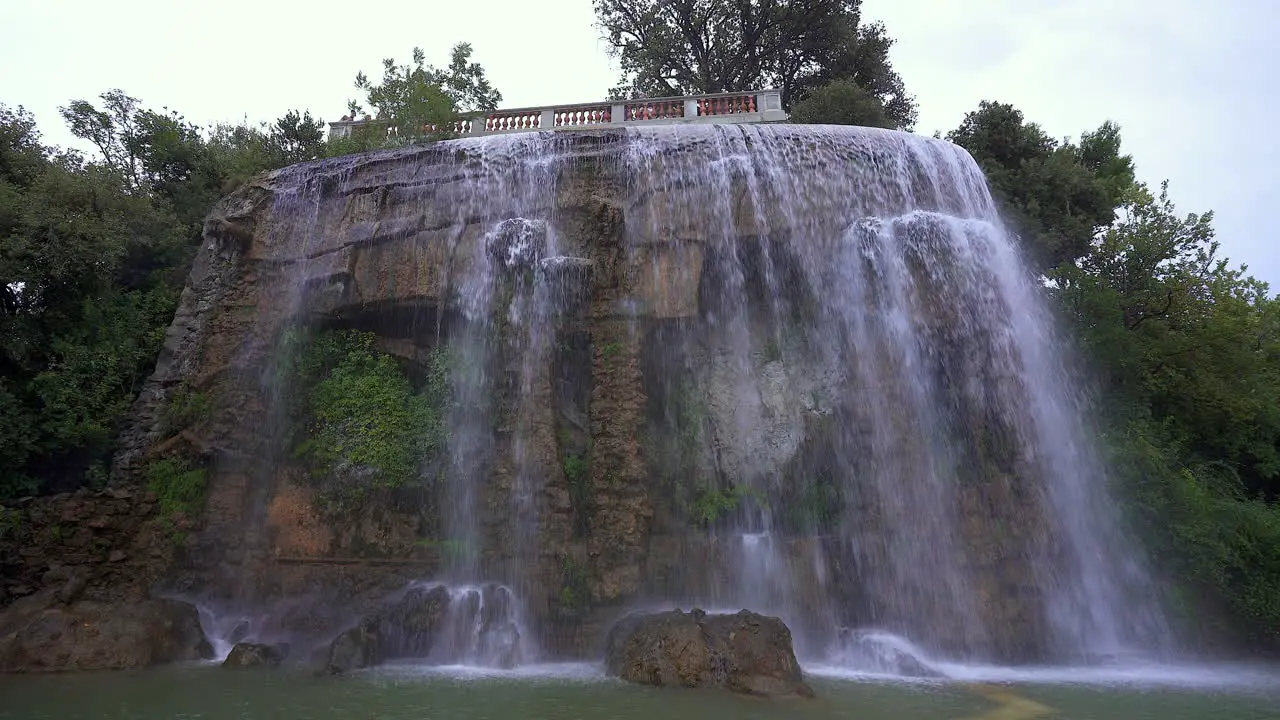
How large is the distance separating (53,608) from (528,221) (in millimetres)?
9155

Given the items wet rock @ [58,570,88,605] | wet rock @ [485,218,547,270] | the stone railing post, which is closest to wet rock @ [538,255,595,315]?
wet rock @ [485,218,547,270]

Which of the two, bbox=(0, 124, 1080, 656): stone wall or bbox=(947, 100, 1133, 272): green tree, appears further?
bbox=(947, 100, 1133, 272): green tree

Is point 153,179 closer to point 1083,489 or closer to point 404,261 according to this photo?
point 404,261

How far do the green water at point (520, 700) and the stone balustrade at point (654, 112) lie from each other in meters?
12.9

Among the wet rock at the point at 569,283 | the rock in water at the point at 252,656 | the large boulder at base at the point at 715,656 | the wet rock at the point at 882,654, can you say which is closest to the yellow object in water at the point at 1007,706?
the wet rock at the point at 882,654

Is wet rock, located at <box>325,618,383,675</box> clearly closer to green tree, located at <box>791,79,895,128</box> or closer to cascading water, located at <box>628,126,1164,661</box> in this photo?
cascading water, located at <box>628,126,1164,661</box>

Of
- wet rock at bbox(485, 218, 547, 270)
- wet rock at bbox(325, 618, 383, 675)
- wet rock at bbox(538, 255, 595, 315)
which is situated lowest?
wet rock at bbox(325, 618, 383, 675)

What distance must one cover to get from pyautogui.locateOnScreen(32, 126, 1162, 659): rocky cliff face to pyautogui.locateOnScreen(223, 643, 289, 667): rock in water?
1.07 m

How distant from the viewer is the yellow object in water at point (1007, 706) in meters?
7.05

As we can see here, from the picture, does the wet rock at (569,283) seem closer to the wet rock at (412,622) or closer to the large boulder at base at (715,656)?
the wet rock at (412,622)

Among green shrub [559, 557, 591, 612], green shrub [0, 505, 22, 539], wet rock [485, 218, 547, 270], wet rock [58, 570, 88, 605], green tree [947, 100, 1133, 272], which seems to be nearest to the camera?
wet rock [58, 570, 88, 605]

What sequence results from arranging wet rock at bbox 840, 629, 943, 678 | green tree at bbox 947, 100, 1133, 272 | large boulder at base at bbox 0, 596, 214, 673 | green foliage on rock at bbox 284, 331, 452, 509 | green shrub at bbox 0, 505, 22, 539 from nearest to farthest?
large boulder at base at bbox 0, 596, 214, 673, wet rock at bbox 840, 629, 943, 678, green shrub at bbox 0, 505, 22, 539, green foliage on rock at bbox 284, 331, 452, 509, green tree at bbox 947, 100, 1133, 272

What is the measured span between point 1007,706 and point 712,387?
6997 millimetres

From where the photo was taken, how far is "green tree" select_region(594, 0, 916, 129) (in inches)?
1019
